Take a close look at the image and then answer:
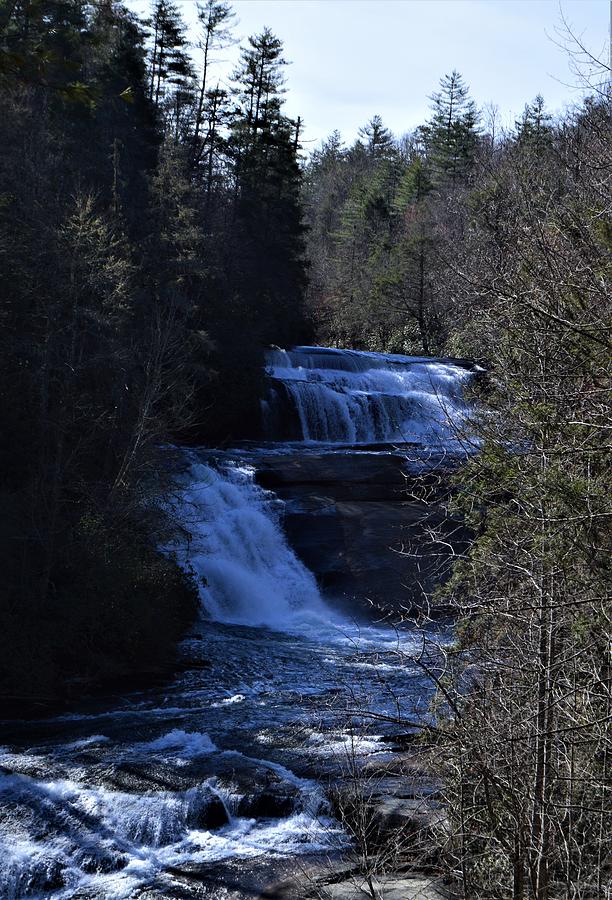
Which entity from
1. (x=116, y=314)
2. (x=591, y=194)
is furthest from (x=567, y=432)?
(x=116, y=314)

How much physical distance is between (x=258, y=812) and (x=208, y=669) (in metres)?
5.24

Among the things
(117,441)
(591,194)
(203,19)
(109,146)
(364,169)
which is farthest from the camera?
(364,169)

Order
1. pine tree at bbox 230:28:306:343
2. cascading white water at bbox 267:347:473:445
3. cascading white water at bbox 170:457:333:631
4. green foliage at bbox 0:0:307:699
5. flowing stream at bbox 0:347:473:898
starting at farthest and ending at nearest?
pine tree at bbox 230:28:306:343 → cascading white water at bbox 267:347:473:445 → cascading white water at bbox 170:457:333:631 → green foliage at bbox 0:0:307:699 → flowing stream at bbox 0:347:473:898

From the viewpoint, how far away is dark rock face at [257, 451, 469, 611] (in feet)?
60.6

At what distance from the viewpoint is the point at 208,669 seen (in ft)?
45.4

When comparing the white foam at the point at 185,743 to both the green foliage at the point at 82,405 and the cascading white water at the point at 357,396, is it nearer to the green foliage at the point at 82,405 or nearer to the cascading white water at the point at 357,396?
the green foliage at the point at 82,405

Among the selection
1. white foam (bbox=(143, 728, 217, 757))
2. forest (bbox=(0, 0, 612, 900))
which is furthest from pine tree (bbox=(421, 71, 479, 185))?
white foam (bbox=(143, 728, 217, 757))

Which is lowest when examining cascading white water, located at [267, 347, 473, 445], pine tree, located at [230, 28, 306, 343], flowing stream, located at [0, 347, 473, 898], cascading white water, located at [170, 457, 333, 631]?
flowing stream, located at [0, 347, 473, 898]

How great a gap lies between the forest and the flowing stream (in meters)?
0.75

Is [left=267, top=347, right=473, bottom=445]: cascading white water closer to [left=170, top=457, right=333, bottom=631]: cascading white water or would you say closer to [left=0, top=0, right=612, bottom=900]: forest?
[left=0, top=0, right=612, bottom=900]: forest

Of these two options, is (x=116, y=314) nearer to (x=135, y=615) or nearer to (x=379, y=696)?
(x=135, y=615)

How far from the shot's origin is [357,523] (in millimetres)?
19875

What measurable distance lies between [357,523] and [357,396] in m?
8.46

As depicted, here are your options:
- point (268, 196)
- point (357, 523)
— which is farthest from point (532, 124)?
point (357, 523)
